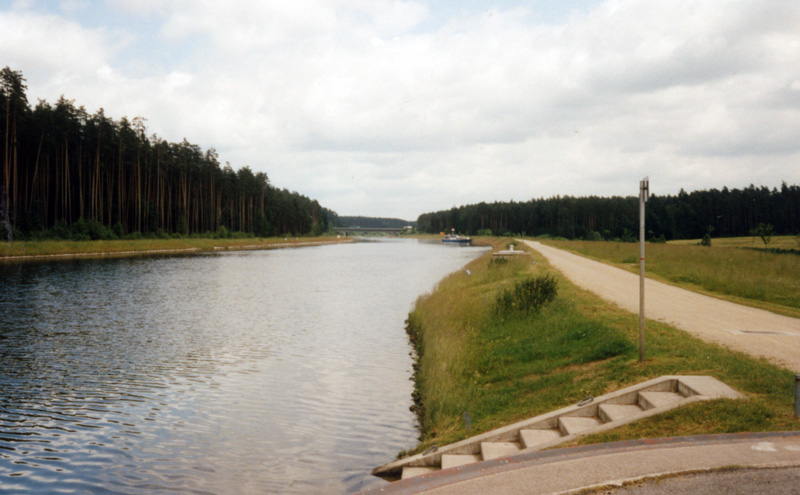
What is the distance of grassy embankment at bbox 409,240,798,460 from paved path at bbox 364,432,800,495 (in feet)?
1.61

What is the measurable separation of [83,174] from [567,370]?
250ft

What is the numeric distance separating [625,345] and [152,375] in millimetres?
11777

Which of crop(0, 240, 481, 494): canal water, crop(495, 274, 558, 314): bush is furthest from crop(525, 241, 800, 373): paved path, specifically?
crop(0, 240, 481, 494): canal water

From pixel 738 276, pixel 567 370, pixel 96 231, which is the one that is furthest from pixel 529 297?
pixel 96 231

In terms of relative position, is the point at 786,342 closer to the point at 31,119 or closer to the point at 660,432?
the point at 660,432

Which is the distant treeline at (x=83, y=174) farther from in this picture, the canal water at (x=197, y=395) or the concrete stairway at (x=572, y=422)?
the concrete stairway at (x=572, y=422)

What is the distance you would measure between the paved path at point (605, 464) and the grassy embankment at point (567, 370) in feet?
1.61

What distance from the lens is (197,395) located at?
13.0 m

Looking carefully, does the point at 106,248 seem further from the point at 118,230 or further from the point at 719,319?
the point at 719,319

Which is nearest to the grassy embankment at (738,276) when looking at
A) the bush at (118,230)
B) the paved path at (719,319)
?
the paved path at (719,319)

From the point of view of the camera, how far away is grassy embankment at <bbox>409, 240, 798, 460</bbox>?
7.52 meters

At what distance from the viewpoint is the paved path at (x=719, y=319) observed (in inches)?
438

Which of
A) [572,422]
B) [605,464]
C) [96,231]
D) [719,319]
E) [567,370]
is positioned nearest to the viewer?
[605,464]

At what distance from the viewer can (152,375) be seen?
47.7ft
